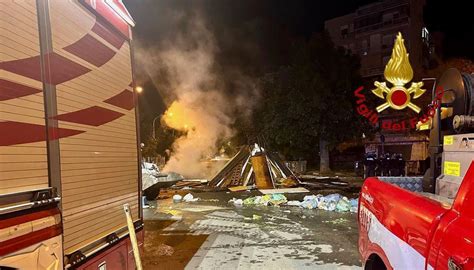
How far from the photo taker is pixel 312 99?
23.1 m

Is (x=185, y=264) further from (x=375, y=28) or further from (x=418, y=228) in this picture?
(x=375, y=28)

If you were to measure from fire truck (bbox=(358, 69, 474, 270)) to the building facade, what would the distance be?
31.1 m

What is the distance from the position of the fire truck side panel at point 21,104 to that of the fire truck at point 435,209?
2.03 m

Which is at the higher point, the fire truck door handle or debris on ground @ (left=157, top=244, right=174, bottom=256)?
the fire truck door handle

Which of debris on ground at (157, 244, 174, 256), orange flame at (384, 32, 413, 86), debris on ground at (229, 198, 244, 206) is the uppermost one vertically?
orange flame at (384, 32, 413, 86)

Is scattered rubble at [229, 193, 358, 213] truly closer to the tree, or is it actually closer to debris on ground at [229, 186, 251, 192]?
debris on ground at [229, 186, 251, 192]

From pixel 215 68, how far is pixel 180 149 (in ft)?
17.2

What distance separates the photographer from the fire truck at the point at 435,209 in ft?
5.32

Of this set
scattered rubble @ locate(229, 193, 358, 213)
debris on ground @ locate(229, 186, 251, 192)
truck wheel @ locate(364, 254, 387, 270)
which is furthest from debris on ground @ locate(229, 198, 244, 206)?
truck wheel @ locate(364, 254, 387, 270)

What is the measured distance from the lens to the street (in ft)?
18.9

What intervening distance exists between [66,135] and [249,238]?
17.3 feet

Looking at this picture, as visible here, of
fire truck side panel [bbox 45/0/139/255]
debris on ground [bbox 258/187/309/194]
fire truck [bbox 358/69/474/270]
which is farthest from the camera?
debris on ground [bbox 258/187/309/194]

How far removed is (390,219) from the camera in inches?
92.0

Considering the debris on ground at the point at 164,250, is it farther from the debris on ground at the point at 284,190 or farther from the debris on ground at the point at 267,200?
the debris on ground at the point at 284,190
